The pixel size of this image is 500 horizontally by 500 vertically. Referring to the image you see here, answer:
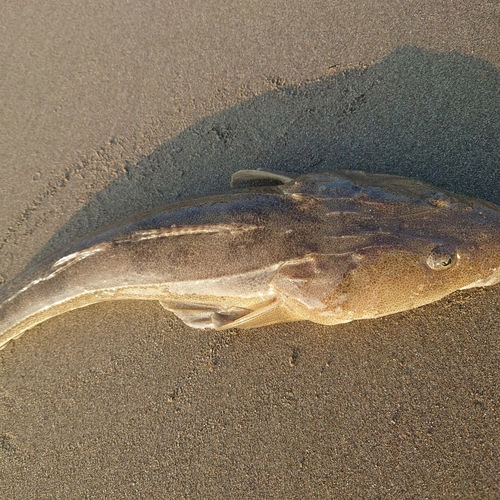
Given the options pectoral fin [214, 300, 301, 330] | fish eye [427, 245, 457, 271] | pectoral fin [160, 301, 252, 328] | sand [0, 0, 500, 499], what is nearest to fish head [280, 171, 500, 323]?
fish eye [427, 245, 457, 271]

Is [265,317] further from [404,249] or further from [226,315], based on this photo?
[404,249]

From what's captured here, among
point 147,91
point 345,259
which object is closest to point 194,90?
point 147,91

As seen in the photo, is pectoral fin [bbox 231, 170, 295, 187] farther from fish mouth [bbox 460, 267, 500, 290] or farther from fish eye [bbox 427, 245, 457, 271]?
fish mouth [bbox 460, 267, 500, 290]

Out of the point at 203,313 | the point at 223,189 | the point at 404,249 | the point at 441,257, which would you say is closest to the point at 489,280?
the point at 441,257

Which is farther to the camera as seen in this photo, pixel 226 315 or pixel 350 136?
pixel 350 136

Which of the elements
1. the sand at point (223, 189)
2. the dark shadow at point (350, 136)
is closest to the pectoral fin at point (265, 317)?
the sand at point (223, 189)

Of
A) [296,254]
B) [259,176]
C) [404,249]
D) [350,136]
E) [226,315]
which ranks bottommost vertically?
[226,315]
